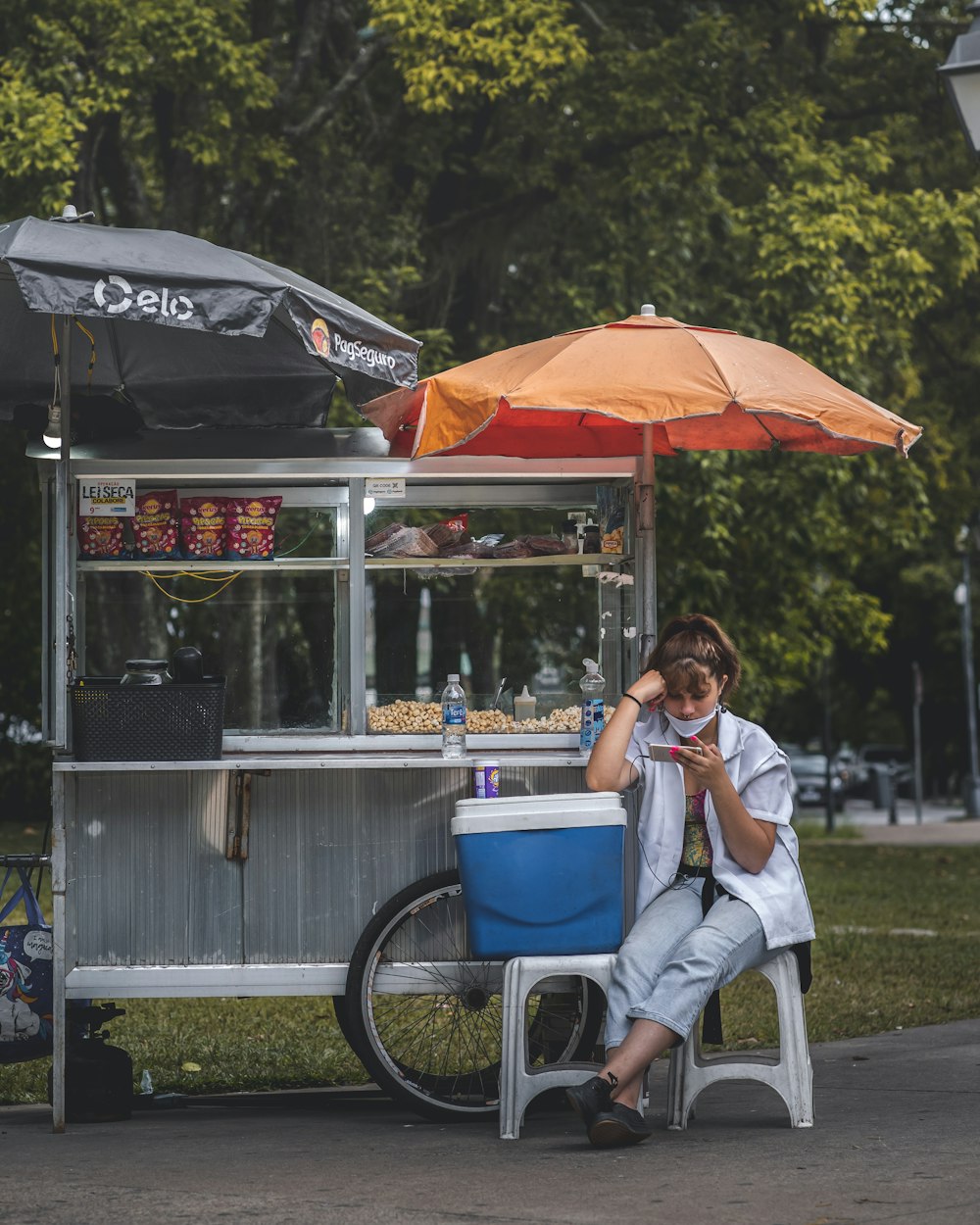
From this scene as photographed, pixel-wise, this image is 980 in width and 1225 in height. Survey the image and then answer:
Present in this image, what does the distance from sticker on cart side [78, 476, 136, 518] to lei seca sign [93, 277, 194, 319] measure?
940 mm

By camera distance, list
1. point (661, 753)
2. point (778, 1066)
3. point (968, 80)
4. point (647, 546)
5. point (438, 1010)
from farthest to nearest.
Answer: point (968, 80), point (647, 546), point (438, 1010), point (661, 753), point (778, 1066)

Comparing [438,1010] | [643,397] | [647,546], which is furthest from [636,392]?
[438,1010]

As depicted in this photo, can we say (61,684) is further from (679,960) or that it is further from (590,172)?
(590,172)

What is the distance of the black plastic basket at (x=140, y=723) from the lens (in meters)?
5.59

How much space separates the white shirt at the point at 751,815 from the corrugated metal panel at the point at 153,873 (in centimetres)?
140

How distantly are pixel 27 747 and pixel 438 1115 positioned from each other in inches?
679

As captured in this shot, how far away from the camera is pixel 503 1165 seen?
15.6 feet

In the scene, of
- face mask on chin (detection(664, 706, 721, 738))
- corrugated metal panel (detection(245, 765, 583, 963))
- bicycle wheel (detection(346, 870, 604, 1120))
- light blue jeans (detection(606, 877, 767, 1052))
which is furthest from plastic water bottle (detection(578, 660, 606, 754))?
light blue jeans (detection(606, 877, 767, 1052))

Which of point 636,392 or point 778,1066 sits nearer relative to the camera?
point 778,1066

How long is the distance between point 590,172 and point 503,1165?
1282 centimetres

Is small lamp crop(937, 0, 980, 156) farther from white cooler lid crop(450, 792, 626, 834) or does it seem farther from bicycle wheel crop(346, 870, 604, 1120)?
bicycle wheel crop(346, 870, 604, 1120)

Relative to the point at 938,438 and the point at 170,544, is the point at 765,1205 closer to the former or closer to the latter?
the point at 170,544

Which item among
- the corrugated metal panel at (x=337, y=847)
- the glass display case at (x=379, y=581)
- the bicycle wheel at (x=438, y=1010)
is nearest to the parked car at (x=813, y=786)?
the glass display case at (x=379, y=581)

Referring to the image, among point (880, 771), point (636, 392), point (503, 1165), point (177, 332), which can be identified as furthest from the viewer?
point (880, 771)
